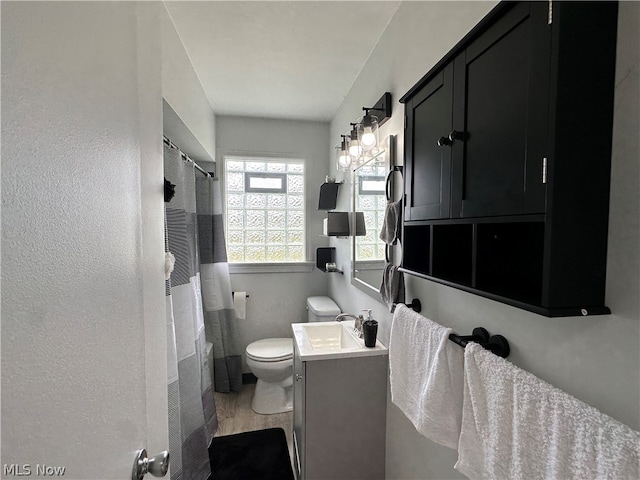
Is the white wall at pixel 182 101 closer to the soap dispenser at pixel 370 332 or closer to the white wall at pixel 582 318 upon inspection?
the white wall at pixel 582 318

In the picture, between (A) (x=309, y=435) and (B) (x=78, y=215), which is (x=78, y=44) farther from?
(A) (x=309, y=435)

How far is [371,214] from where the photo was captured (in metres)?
1.88

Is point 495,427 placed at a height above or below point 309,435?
above

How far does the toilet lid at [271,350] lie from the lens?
93.7 inches

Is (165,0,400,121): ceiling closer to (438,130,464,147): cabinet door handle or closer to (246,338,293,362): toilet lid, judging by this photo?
(438,130,464,147): cabinet door handle

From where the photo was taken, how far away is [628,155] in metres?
0.56

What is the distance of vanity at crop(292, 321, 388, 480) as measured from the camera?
5.09 feet

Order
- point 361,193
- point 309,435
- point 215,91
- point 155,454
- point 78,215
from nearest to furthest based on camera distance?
point 78,215, point 155,454, point 309,435, point 361,193, point 215,91

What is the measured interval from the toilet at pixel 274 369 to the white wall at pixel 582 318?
1.23m

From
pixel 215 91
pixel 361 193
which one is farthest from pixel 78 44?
pixel 215 91

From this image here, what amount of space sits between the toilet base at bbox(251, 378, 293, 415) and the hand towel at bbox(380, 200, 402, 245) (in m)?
1.71

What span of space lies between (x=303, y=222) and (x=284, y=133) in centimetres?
91

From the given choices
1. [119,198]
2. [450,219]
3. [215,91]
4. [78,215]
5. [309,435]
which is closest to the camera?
[78,215]

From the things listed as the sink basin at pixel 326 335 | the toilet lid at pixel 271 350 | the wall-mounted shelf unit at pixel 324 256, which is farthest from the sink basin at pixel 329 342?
the wall-mounted shelf unit at pixel 324 256
